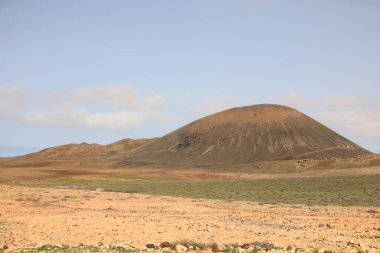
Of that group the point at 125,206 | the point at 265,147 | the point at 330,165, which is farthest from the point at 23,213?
the point at 265,147

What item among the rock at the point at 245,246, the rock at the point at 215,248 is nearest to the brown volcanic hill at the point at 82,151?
the rock at the point at 245,246

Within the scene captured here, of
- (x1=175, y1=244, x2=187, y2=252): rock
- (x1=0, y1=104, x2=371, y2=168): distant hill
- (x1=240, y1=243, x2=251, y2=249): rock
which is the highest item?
(x1=0, y1=104, x2=371, y2=168): distant hill

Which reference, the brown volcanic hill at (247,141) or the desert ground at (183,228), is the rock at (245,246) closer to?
the desert ground at (183,228)

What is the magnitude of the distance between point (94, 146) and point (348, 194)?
6438 inches

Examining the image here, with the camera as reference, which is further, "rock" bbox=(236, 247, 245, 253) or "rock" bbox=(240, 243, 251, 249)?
"rock" bbox=(240, 243, 251, 249)

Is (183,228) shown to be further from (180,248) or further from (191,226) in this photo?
(180,248)

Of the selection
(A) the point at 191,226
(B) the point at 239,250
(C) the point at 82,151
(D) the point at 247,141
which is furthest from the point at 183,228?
(C) the point at 82,151

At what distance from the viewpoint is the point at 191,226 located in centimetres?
1844

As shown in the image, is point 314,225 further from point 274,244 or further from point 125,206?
point 125,206

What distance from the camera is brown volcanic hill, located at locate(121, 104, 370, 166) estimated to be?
440 feet

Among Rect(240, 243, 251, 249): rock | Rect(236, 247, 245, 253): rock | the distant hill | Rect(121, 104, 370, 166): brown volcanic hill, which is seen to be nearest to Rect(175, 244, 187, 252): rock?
Rect(236, 247, 245, 253): rock

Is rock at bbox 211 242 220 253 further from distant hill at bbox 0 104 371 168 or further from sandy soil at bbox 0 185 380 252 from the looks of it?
distant hill at bbox 0 104 371 168

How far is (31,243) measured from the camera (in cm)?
1523

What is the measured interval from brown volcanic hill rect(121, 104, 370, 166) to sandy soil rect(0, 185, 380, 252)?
103m
